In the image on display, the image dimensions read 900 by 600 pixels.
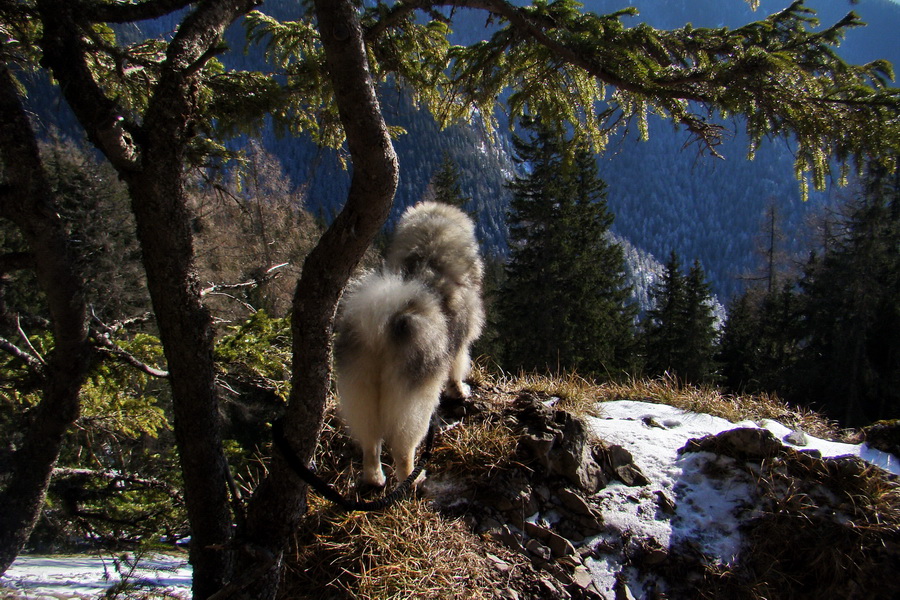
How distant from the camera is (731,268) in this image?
15125 centimetres

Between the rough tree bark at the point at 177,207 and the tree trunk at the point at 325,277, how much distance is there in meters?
0.26

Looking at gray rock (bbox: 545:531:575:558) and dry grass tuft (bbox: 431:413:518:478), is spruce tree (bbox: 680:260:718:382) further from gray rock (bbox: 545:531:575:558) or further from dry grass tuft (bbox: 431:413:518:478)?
gray rock (bbox: 545:531:575:558)

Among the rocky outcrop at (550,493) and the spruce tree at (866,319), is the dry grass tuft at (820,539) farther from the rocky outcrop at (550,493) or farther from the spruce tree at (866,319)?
the spruce tree at (866,319)

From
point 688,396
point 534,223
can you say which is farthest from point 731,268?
point 688,396

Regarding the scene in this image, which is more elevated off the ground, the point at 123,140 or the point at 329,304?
the point at 123,140

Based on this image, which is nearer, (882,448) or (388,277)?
(388,277)

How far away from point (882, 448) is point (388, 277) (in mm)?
4565

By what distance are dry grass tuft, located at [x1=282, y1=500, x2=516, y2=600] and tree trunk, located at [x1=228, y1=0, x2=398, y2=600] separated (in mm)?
505

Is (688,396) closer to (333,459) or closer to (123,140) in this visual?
(333,459)

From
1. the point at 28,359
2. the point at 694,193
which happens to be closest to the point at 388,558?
the point at 28,359

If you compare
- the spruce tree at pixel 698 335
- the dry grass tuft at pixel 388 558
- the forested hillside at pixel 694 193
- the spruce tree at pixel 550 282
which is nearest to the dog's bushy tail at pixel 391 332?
the dry grass tuft at pixel 388 558

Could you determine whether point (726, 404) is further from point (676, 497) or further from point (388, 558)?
point (388, 558)

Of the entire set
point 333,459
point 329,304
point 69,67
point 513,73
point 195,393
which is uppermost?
point 513,73

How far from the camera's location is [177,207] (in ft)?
7.91
